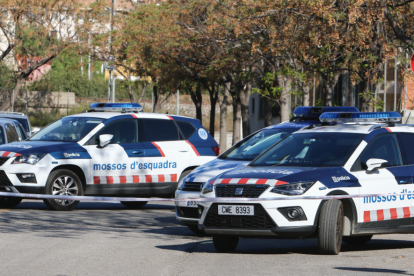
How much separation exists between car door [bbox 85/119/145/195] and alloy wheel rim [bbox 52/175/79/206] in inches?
10.7

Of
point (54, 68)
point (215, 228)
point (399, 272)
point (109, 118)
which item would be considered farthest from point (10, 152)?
point (54, 68)

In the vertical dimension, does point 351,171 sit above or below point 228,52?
below

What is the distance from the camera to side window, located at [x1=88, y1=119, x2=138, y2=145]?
13277mm

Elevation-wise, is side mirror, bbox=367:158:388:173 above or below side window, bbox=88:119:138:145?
below

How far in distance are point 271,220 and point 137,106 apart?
725 cm

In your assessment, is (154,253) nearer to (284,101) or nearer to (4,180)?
(4,180)

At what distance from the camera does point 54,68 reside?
71.9 meters

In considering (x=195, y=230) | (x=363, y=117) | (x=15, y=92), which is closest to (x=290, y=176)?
(x=363, y=117)

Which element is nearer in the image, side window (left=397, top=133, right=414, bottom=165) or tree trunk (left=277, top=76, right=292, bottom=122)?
side window (left=397, top=133, right=414, bottom=165)

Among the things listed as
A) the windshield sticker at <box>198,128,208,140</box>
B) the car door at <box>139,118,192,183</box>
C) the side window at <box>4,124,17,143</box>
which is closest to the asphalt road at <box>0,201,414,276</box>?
the car door at <box>139,118,192,183</box>

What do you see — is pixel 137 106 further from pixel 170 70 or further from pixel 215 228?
pixel 170 70

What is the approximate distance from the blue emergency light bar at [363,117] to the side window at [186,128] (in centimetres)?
483

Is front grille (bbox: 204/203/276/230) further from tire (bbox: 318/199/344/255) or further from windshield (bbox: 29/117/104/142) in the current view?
windshield (bbox: 29/117/104/142)

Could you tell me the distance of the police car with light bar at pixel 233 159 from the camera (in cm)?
905
